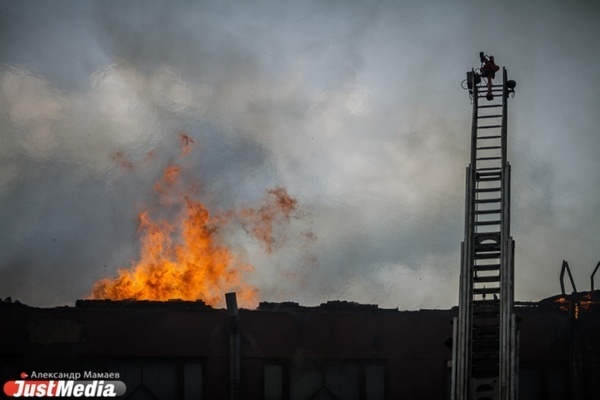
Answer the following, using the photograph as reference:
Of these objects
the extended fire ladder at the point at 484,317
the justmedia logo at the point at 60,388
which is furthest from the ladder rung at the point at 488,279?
the justmedia logo at the point at 60,388

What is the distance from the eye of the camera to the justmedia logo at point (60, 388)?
25.0m

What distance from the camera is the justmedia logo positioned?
25.0m

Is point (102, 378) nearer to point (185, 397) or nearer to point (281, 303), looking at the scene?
point (185, 397)

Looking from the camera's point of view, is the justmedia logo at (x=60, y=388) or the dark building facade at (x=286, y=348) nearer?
the justmedia logo at (x=60, y=388)

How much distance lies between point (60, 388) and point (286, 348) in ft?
18.8

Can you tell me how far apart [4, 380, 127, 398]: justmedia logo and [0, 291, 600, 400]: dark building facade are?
1.02 ft

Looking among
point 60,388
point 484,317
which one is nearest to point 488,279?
point 484,317

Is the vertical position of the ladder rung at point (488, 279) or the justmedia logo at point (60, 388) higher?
the ladder rung at point (488, 279)

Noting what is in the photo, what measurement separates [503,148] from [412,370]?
7508 millimetres

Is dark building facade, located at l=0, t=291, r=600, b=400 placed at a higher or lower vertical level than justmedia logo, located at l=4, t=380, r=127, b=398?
higher

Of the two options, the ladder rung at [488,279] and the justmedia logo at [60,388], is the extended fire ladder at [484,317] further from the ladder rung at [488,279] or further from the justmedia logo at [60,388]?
the justmedia logo at [60,388]

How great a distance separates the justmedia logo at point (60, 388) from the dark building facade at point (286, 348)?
31cm

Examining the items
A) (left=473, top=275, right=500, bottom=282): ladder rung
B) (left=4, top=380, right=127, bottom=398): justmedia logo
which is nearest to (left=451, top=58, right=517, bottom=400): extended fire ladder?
(left=473, top=275, right=500, bottom=282): ladder rung

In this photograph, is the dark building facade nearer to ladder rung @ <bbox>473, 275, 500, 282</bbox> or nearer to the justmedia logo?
the justmedia logo
